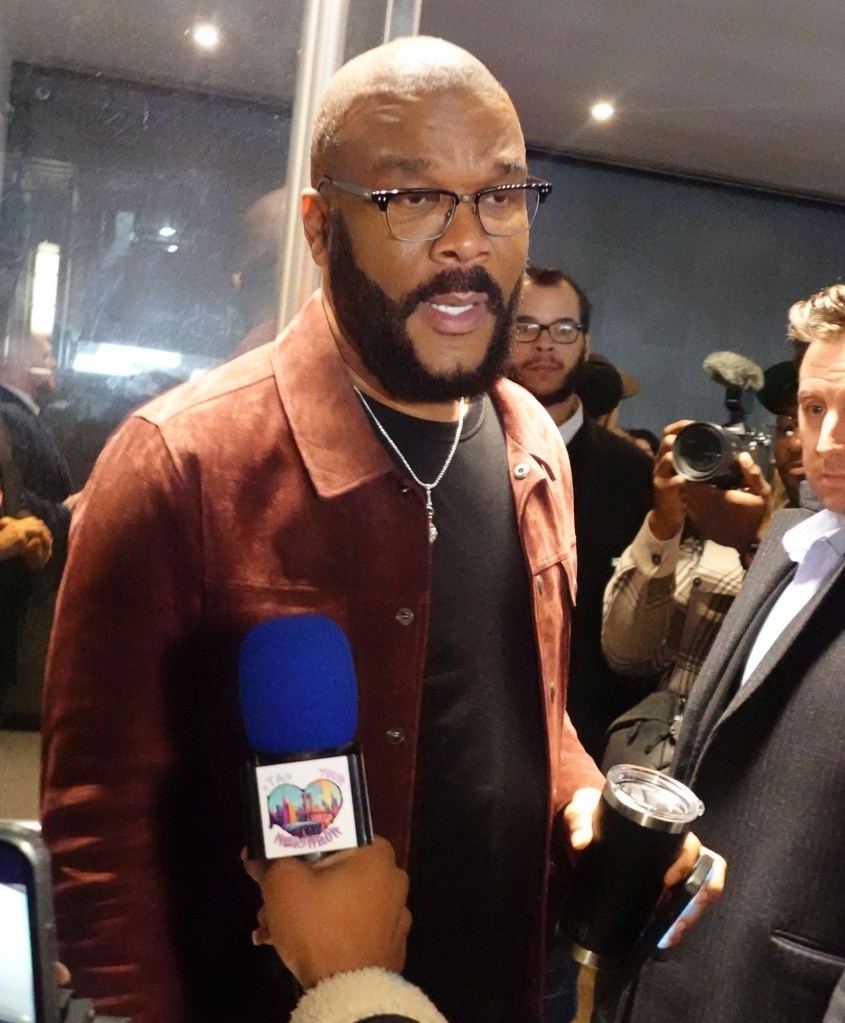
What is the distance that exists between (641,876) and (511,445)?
427 mm

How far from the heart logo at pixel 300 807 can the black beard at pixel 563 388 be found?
0.95 metres

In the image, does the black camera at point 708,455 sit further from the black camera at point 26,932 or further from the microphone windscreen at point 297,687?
the black camera at point 26,932

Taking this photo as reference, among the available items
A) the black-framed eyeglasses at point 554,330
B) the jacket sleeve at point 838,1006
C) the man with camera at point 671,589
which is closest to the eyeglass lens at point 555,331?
the black-framed eyeglasses at point 554,330

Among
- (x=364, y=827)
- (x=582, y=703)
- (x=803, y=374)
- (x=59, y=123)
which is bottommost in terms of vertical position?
(x=582, y=703)

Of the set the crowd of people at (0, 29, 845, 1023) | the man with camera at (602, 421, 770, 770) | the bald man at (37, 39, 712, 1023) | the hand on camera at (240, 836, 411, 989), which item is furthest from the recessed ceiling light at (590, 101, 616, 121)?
the hand on camera at (240, 836, 411, 989)

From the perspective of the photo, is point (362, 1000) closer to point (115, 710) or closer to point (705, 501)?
point (115, 710)

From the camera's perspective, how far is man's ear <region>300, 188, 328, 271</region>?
85 centimetres

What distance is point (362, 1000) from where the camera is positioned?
66 cm

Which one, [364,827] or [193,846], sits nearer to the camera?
[364,827]

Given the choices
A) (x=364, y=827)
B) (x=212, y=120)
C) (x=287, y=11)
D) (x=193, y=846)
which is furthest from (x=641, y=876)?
(x=287, y=11)

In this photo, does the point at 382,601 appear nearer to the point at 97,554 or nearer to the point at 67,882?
the point at 97,554

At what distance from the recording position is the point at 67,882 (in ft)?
2.62

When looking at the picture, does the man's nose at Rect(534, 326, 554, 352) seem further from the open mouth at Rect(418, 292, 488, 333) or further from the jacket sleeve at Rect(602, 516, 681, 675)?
the open mouth at Rect(418, 292, 488, 333)

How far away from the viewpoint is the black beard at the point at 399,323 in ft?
2.72
